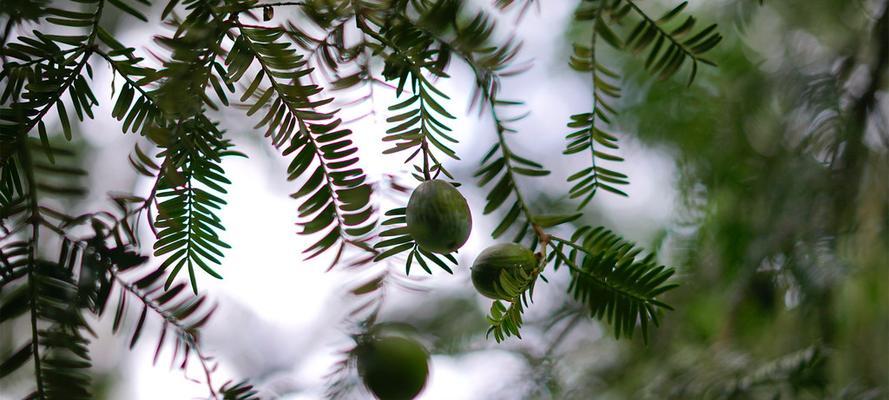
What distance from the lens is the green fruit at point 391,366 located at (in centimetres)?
38

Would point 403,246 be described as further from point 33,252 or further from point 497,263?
point 33,252

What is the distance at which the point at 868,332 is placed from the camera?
91cm

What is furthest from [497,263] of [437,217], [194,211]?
[194,211]

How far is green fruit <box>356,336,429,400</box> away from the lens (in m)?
0.38

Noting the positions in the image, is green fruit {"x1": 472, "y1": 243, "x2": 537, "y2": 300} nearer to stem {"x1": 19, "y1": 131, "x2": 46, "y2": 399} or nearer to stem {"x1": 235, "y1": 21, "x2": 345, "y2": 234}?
stem {"x1": 235, "y1": 21, "x2": 345, "y2": 234}

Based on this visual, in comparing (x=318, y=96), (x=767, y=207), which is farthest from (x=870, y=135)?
(x=318, y=96)

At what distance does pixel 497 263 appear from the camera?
377 millimetres

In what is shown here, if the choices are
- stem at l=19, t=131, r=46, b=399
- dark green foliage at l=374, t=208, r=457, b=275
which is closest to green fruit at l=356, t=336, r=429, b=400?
dark green foliage at l=374, t=208, r=457, b=275

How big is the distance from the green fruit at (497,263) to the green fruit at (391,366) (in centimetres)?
5

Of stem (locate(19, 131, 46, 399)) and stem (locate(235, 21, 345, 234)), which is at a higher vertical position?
stem (locate(235, 21, 345, 234))

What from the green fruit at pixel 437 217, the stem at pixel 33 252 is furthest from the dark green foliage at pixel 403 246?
the stem at pixel 33 252

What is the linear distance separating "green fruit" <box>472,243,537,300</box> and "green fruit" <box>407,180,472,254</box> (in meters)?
0.02

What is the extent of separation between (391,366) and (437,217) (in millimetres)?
85

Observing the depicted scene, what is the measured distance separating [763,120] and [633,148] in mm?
223
